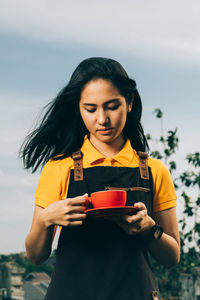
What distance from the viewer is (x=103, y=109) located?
9.04 ft

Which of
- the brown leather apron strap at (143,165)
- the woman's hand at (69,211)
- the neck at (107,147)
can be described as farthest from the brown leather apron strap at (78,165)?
the brown leather apron strap at (143,165)

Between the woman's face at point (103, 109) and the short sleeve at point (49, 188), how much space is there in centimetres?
32

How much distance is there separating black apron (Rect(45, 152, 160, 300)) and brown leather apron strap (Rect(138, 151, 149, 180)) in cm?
11

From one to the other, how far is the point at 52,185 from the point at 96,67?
2.36 ft

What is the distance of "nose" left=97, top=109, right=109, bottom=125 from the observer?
2.73m

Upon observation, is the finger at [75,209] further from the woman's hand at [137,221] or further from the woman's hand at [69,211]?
the woman's hand at [137,221]

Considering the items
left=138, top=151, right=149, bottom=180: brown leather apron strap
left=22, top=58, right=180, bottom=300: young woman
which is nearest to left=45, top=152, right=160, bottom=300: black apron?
left=22, top=58, right=180, bottom=300: young woman

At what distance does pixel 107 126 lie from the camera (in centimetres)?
278

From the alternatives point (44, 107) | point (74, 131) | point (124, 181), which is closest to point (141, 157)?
point (124, 181)

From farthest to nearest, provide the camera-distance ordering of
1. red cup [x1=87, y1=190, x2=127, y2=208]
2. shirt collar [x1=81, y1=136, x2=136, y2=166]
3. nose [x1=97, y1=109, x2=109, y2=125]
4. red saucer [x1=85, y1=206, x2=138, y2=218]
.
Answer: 1. shirt collar [x1=81, y1=136, x2=136, y2=166]
2. nose [x1=97, y1=109, x2=109, y2=125]
3. red cup [x1=87, y1=190, x2=127, y2=208]
4. red saucer [x1=85, y1=206, x2=138, y2=218]

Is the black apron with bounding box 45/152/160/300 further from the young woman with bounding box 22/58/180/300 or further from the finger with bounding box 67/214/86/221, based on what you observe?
the finger with bounding box 67/214/86/221

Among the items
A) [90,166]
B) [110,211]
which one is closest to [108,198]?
[110,211]

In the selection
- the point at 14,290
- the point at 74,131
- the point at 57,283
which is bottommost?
the point at 14,290

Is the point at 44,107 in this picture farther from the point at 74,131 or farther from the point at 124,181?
the point at 124,181
